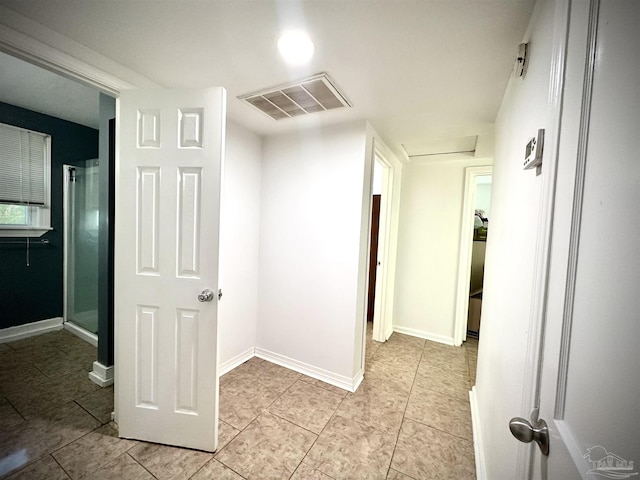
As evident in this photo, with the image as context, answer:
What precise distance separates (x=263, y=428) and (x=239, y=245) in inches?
56.7

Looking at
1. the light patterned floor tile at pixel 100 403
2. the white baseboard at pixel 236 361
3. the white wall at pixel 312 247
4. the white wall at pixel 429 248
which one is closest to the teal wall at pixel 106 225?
the light patterned floor tile at pixel 100 403

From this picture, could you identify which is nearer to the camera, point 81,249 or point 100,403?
point 100,403

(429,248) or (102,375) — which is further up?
(429,248)

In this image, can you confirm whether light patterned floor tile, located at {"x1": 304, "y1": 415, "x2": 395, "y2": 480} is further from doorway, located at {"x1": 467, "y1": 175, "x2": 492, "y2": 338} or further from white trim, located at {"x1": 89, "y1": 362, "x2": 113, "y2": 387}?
doorway, located at {"x1": 467, "y1": 175, "x2": 492, "y2": 338}

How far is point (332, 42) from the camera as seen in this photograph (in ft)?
3.91

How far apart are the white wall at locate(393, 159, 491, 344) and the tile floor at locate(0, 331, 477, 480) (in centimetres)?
82

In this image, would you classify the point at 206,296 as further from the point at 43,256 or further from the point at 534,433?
the point at 43,256

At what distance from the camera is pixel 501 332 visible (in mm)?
1202

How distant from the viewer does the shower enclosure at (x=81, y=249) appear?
2709 mm

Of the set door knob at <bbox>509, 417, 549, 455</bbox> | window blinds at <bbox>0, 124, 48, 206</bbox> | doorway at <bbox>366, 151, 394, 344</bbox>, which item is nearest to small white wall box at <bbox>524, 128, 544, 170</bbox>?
door knob at <bbox>509, 417, 549, 455</bbox>

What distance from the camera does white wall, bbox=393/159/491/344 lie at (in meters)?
3.04

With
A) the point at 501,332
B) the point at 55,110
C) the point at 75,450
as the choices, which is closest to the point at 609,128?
the point at 501,332

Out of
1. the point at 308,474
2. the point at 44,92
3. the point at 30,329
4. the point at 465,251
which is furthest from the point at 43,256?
the point at 465,251

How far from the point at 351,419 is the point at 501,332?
120 centimetres
